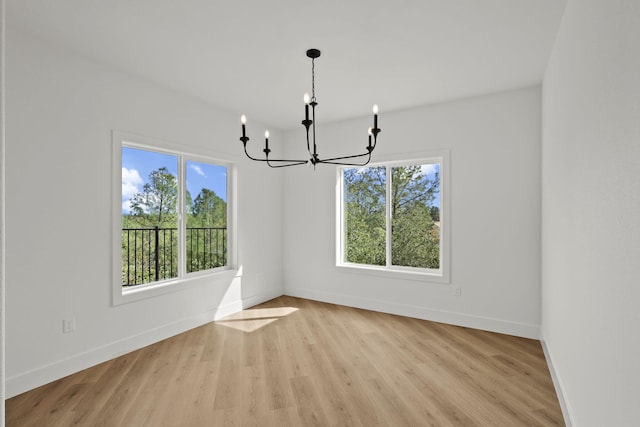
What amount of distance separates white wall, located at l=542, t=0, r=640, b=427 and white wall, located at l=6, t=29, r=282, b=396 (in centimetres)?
340

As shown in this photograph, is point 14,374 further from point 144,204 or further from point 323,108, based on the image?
point 323,108

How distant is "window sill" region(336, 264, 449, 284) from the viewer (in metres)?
3.94

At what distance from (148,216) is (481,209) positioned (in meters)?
3.56

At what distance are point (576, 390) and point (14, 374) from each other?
3.61 meters

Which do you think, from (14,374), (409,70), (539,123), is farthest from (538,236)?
(14,374)

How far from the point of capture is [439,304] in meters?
3.93

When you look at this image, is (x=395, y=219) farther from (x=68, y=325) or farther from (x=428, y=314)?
(x=68, y=325)

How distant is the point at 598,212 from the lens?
4.62 ft

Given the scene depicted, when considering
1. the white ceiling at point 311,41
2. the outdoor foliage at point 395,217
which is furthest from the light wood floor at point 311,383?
the white ceiling at point 311,41

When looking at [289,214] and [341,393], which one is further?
[289,214]

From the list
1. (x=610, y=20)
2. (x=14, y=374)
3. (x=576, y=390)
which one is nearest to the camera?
(x=610, y=20)

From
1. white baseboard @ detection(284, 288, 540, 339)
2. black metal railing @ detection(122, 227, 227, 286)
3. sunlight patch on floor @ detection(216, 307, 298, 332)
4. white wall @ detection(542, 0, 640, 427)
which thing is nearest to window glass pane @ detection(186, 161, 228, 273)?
black metal railing @ detection(122, 227, 227, 286)

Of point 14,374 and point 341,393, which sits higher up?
point 14,374

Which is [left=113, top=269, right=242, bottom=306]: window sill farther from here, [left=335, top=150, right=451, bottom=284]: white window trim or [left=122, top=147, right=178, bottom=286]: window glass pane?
[left=335, top=150, right=451, bottom=284]: white window trim
